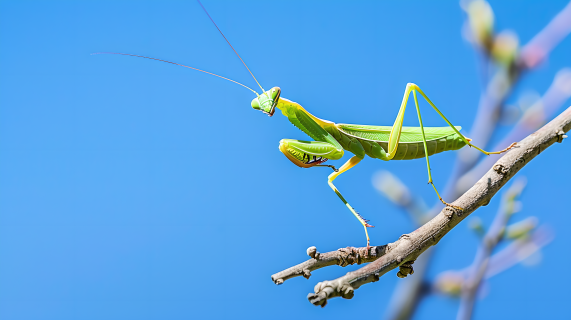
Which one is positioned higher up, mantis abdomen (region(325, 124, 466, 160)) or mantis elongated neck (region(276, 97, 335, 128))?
mantis elongated neck (region(276, 97, 335, 128))

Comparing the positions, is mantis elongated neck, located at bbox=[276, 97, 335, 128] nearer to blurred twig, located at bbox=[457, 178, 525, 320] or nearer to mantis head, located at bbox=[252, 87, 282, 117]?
mantis head, located at bbox=[252, 87, 282, 117]

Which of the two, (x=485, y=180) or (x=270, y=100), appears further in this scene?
(x=270, y=100)

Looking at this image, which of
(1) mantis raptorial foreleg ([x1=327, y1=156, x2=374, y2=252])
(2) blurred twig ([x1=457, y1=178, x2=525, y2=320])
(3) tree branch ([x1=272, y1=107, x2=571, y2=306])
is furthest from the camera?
(2) blurred twig ([x1=457, y1=178, x2=525, y2=320])

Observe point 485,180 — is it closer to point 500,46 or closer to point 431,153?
point 431,153

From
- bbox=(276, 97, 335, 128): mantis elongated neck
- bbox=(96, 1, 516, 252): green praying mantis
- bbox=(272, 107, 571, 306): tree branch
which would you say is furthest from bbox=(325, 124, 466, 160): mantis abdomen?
bbox=(272, 107, 571, 306): tree branch

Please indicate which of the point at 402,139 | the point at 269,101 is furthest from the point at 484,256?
the point at 269,101

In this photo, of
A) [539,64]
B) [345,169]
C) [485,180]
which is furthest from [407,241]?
[539,64]
